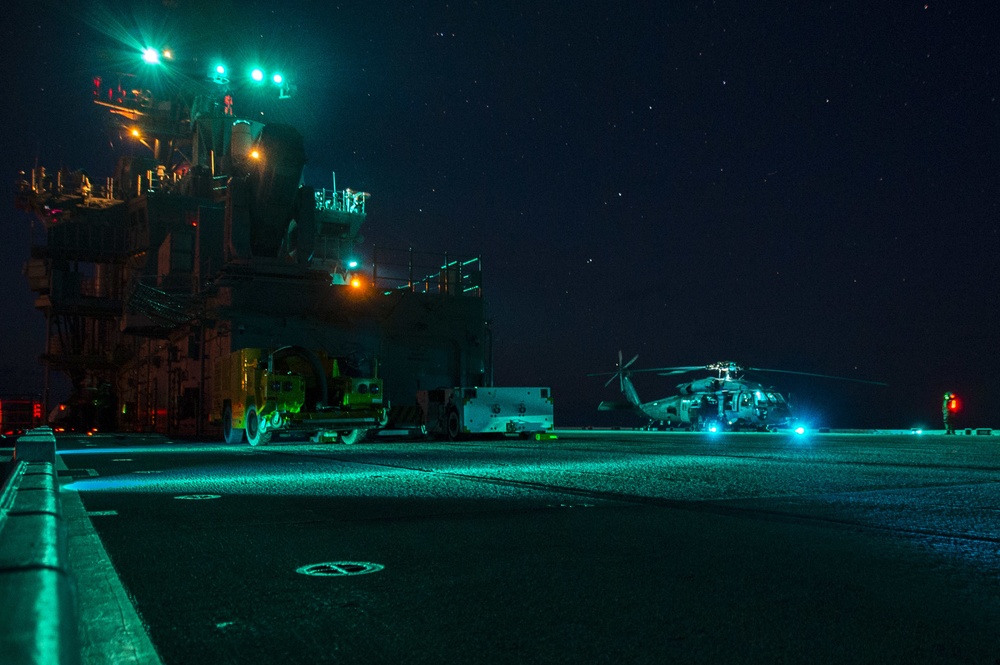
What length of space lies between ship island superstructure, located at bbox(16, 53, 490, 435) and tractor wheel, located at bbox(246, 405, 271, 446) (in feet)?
9.38

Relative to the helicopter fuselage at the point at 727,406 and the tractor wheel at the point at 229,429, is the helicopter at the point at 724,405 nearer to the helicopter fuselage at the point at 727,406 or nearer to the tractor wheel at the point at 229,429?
the helicopter fuselage at the point at 727,406

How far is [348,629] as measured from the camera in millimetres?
2975

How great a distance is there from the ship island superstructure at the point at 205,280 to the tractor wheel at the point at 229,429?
976 millimetres

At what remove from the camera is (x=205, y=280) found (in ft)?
96.9

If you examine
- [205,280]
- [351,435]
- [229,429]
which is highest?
[205,280]

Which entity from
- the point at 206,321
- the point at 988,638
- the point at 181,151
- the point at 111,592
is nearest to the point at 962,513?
the point at 988,638

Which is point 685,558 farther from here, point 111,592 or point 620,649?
point 111,592

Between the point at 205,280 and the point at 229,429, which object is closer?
the point at 229,429

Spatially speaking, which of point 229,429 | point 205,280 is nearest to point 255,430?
point 229,429

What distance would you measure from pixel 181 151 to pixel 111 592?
50156mm

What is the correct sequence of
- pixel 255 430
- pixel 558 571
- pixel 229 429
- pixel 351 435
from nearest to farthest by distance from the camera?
pixel 558 571 < pixel 255 430 < pixel 351 435 < pixel 229 429

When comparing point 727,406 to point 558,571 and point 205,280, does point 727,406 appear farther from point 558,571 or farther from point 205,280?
point 558,571

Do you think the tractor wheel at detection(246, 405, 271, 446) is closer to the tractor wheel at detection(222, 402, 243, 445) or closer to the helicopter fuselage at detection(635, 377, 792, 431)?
the tractor wheel at detection(222, 402, 243, 445)

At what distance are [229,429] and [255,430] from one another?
230 cm
